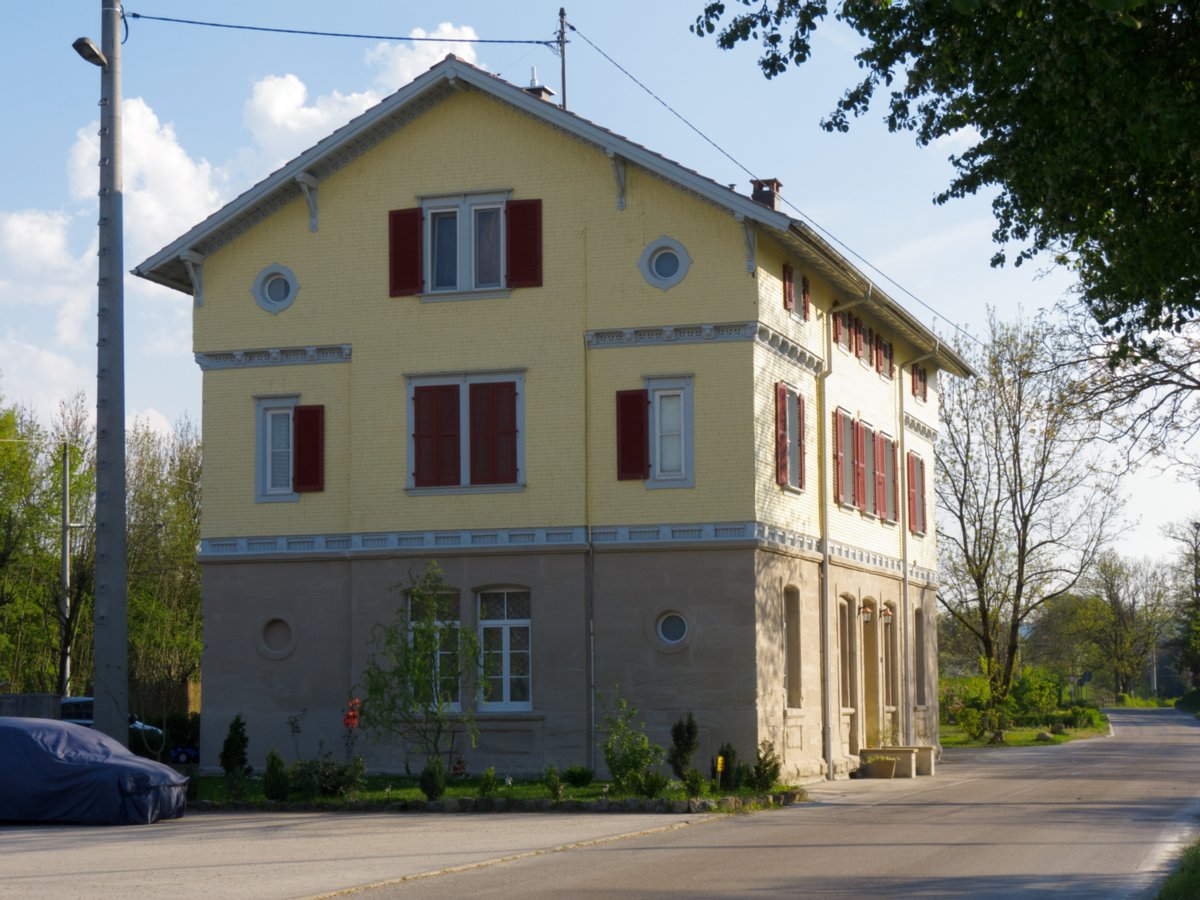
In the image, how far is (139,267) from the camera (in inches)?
1266

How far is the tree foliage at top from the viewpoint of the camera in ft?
48.1

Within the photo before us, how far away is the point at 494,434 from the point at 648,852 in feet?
41.7

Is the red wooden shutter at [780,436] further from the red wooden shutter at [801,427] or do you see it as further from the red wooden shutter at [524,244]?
the red wooden shutter at [524,244]

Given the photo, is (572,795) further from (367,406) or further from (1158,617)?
(1158,617)

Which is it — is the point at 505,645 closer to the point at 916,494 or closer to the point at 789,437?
the point at 789,437

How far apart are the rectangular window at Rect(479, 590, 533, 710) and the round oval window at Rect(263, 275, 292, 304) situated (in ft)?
21.7

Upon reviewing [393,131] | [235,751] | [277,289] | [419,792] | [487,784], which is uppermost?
[393,131]

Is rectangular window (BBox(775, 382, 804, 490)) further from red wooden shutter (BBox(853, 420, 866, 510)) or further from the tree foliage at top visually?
the tree foliage at top

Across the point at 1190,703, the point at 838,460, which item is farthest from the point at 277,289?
the point at 1190,703

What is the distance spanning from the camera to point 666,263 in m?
29.9

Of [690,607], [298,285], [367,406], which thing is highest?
[298,285]

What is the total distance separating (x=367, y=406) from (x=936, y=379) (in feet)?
64.6

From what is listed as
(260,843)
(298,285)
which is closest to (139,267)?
(298,285)

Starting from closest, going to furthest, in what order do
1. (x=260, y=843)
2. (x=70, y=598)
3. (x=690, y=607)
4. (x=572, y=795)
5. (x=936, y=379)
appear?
(x=260, y=843) < (x=572, y=795) < (x=690, y=607) < (x=936, y=379) < (x=70, y=598)
